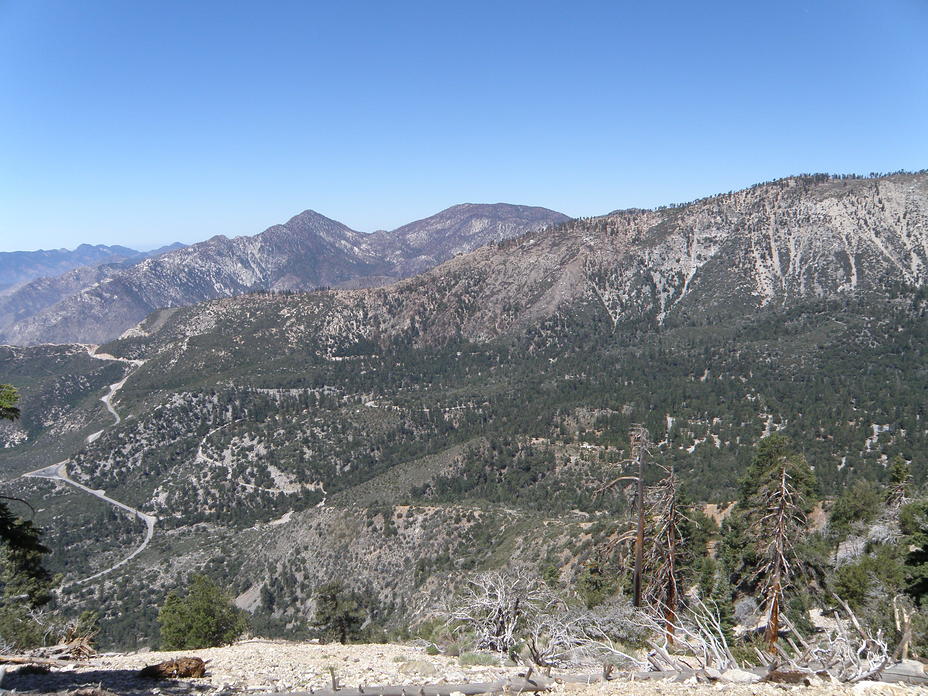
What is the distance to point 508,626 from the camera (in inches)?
624

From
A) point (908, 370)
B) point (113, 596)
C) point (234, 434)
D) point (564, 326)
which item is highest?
point (564, 326)

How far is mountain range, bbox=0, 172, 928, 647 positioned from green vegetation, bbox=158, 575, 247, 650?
63.8 feet

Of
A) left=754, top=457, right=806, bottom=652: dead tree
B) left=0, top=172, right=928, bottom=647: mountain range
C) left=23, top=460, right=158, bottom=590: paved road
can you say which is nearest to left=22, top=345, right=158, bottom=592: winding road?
left=23, top=460, right=158, bottom=590: paved road

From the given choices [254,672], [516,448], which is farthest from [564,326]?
[254,672]

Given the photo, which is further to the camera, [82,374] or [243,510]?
[82,374]

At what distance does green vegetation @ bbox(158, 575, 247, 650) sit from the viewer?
29516 mm

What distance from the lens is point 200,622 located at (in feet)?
98.2

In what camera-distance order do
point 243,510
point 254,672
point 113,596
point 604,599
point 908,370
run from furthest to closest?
point 908,370
point 243,510
point 113,596
point 604,599
point 254,672

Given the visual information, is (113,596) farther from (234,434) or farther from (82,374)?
(82,374)

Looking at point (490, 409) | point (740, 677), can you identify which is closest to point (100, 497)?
point (490, 409)

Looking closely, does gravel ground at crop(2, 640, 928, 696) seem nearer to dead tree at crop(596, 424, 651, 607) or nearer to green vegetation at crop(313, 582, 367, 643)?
dead tree at crop(596, 424, 651, 607)

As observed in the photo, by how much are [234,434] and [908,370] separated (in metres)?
137

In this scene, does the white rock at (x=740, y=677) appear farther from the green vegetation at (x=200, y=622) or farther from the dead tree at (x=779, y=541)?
the green vegetation at (x=200, y=622)

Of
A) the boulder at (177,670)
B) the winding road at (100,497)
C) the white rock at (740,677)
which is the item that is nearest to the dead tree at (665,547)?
the white rock at (740,677)
